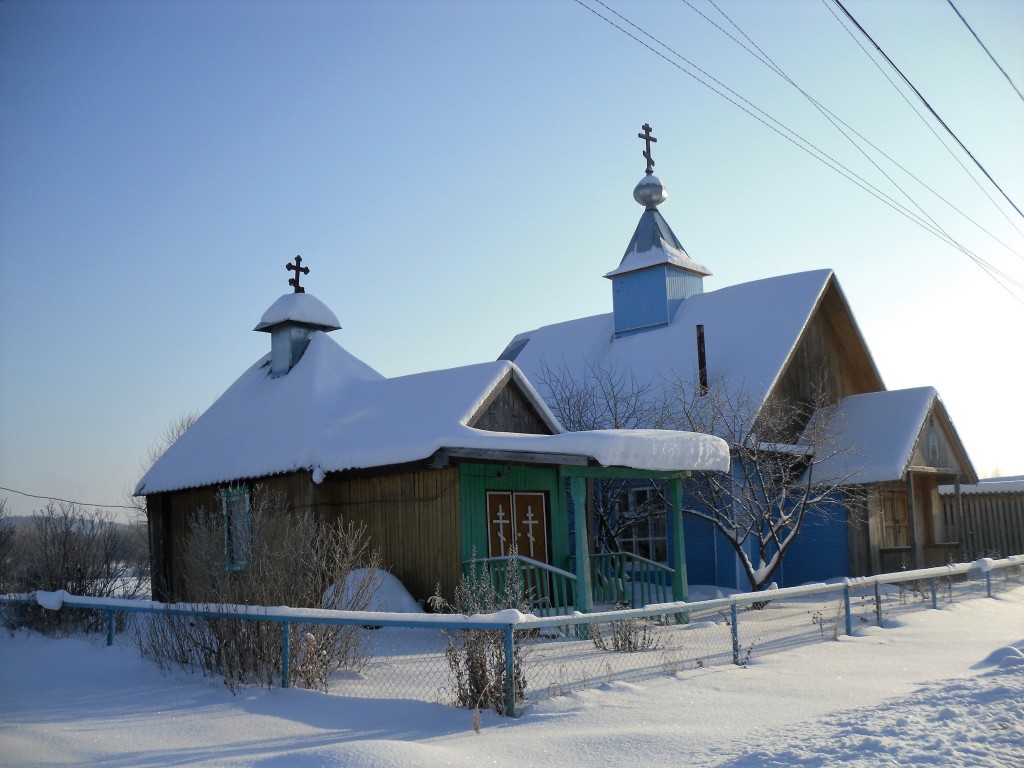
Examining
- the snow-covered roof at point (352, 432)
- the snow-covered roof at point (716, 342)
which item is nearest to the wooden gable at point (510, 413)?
the snow-covered roof at point (352, 432)

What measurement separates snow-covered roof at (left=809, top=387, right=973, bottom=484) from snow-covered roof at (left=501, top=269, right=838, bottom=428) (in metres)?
1.73

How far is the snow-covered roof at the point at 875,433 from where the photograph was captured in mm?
19125

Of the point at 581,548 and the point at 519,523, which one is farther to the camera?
the point at 519,523

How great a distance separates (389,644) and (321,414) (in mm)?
5120

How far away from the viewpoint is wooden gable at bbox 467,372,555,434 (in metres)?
15.2

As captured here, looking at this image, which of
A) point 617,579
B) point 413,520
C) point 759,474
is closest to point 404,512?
point 413,520

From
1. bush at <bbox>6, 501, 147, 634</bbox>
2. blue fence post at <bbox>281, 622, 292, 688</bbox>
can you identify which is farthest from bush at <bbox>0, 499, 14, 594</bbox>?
blue fence post at <bbox>281, 622, 292, 688</bbox>

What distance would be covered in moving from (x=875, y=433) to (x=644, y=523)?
5110 mm

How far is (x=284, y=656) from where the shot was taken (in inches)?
338

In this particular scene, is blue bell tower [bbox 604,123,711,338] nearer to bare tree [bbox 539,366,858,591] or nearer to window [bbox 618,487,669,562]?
bare tree [bbox 539,366,858,591]

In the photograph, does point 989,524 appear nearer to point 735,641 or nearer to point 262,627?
point 735,641

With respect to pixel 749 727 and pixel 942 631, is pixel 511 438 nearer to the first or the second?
pixel 942 631

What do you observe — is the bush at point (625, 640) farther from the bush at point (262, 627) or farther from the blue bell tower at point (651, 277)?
the blue bell tower at point (651, 277)

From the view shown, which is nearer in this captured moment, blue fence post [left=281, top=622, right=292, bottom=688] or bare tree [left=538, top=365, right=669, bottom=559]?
blue fence post [left=281, top=622, right=292, bottom=688]
